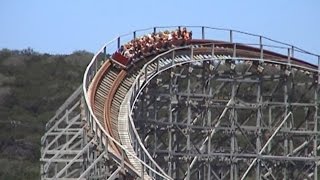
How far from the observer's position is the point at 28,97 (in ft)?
198

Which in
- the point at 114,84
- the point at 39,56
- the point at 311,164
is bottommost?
the point at 311,164

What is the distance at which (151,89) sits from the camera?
98.8 ft

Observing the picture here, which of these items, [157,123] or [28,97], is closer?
[157,123]

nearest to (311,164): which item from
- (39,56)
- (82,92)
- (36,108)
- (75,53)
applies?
(82,92)

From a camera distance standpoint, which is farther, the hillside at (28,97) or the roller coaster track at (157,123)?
the hillside at (28,97)

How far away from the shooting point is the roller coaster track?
922 inches

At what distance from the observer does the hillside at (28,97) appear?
1861 inches

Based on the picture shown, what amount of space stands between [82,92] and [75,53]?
5659 cm

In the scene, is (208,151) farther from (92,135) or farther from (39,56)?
(39,56)

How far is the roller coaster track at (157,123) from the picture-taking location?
23406mm

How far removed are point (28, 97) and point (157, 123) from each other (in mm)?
31820

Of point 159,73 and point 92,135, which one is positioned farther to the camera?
point 159,73

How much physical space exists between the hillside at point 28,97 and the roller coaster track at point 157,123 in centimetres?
1223

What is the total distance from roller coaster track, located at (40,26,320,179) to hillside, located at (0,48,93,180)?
40.1ft
